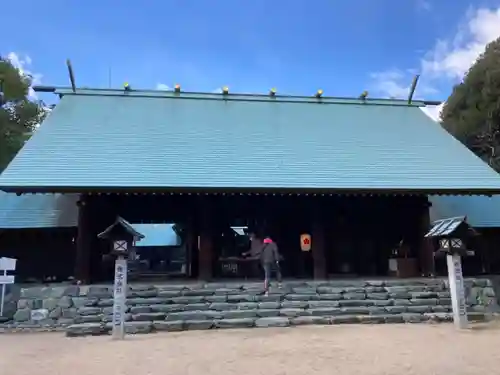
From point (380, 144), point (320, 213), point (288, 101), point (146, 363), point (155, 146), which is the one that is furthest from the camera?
point (288, 101)

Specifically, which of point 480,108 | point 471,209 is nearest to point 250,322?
point 471,209

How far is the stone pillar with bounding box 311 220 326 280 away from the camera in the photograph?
9609 mm

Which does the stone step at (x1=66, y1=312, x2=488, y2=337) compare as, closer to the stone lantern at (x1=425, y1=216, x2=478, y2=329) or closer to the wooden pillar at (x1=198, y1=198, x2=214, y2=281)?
the stone lantern at (x1=425, y1=216, x2=478, y2=329)

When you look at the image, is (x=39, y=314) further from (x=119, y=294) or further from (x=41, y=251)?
(x=119, y=294)

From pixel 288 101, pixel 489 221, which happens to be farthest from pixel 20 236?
pixel 489 221

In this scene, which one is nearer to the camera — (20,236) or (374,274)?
(20,236)

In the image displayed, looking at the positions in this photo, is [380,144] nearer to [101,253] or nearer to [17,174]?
[101,253]

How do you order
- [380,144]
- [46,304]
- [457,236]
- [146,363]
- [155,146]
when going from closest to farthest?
[146,363] → [457,236] → [46,304] → [155,146] → [380,144]

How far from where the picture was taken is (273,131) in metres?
11.9

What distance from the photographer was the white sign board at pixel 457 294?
7348mm

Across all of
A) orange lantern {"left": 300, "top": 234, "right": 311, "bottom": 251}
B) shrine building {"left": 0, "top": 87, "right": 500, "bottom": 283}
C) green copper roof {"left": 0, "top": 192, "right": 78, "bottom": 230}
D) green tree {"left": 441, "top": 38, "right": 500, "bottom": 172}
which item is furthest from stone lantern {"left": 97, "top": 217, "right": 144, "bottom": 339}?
green tree {"left": 441, "top": 38, "right": 500, "bottom": 172}

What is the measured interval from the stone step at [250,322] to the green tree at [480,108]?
1075 cm

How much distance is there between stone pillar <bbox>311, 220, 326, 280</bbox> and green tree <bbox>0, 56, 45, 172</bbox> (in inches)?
461

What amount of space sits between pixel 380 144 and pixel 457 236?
456 cm
